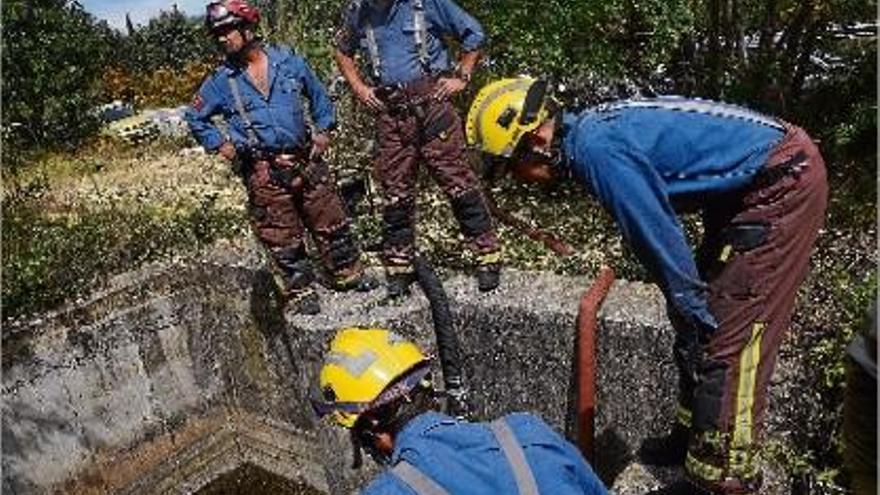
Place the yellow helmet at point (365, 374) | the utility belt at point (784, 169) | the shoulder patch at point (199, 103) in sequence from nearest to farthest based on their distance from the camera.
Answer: the yellow helmet at point (365, 374)
the utility belt at point (784, 169)
the shoulder patch at point (199, 103)

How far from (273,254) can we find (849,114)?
3870 mm

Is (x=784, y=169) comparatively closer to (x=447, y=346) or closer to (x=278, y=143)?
(x=447, y=346)

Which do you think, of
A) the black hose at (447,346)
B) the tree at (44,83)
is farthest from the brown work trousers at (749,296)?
the tree at (44,83)

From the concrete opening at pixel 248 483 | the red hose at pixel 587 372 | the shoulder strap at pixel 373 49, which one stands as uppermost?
the shoulder strap at pixel 373 49

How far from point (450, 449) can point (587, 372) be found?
242 centimetres

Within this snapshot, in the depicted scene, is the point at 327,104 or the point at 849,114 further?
the point at 849,114

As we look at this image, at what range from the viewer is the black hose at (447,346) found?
17.7 feet

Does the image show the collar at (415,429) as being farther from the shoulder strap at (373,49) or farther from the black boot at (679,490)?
the shoulder strap at (373,49)

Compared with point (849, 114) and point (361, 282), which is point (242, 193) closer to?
point (361, 282)

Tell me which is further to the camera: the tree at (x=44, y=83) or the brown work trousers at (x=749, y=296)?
the tree at (x=44, y=83)

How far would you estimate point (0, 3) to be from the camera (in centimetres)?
959

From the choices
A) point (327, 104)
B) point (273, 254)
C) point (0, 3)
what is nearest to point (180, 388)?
point (273, 254)

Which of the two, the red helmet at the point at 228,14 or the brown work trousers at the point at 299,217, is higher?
the red helmet at the point at 228,14

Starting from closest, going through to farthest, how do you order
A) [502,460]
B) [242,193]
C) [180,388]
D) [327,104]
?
[502,460]
[327,104]
[180,388]
[242,193]
